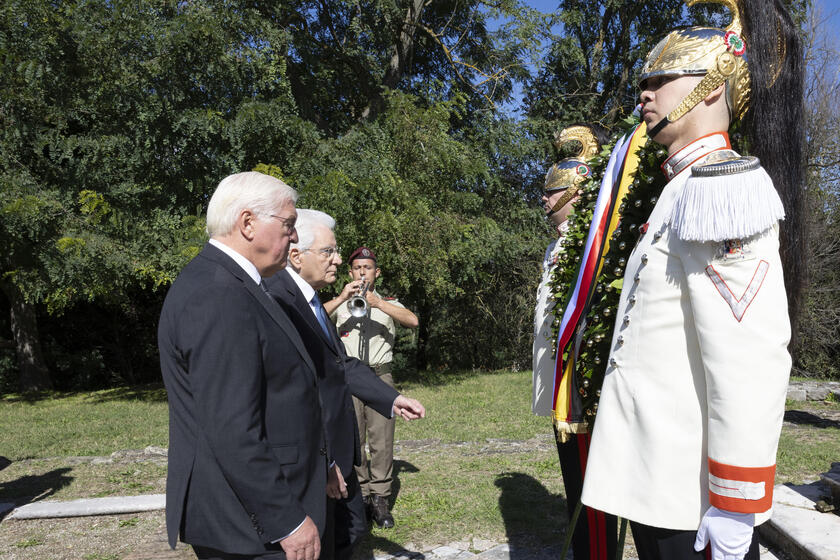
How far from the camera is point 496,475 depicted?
625 cm

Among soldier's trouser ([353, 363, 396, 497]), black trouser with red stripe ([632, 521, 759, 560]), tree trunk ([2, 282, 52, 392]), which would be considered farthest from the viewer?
tree trunk ([2, 282, 52, 392])

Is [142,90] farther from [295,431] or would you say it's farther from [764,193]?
[764,193]

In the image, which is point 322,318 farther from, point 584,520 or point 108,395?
point 108,395

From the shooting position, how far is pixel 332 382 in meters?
2.74

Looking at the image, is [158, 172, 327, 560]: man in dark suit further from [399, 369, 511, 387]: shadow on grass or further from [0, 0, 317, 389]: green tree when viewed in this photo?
[399, 369, 511, 387]: shadow on grass

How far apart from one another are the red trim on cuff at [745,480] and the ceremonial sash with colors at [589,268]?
0.93 m

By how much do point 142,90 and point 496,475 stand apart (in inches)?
332

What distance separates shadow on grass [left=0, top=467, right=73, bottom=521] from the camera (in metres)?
6.09

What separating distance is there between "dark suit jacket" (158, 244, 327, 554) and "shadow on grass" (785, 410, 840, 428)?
28.1ft

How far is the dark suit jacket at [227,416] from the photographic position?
1978 mm

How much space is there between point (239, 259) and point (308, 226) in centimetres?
126

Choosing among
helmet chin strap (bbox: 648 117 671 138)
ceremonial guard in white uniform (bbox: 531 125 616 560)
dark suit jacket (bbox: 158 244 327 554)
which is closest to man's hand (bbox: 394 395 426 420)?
ceremonial guard in white uniform (bbox: 531 125 616 560)

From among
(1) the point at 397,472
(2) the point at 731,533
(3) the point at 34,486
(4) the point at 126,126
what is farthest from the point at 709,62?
(4) the point at 126,126

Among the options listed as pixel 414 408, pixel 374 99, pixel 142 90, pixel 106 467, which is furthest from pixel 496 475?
pixel 374 99
